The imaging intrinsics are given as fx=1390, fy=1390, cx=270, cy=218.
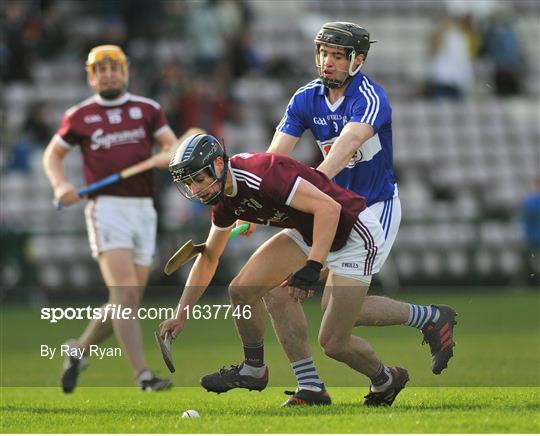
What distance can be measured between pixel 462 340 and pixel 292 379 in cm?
378

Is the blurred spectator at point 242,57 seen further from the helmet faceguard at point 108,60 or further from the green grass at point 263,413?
the green grass at point 263,413

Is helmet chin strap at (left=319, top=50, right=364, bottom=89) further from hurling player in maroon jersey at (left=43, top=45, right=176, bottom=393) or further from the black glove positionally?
hurling player in maroon jersey at (left=43, top=45, right=176, bottom=393)

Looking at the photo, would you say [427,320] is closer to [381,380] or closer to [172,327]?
[381,380]

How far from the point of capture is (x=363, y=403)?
29.2 ft

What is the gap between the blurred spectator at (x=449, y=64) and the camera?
899 inches

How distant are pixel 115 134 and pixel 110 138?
52 millimetres

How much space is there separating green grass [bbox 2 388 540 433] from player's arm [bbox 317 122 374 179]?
1486mm

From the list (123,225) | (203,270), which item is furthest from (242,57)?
(203,270)

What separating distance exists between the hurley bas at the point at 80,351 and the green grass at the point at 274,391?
120 mm

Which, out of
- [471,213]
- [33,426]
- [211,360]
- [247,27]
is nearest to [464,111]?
[471,213]

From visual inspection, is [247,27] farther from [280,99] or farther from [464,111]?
[464,111]

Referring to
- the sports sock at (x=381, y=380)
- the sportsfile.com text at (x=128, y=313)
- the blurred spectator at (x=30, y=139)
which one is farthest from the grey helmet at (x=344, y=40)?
the blurred spectator at (x=30, y=139)

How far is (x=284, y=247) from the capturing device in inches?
340

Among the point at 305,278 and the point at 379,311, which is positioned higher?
the point at 305,278
